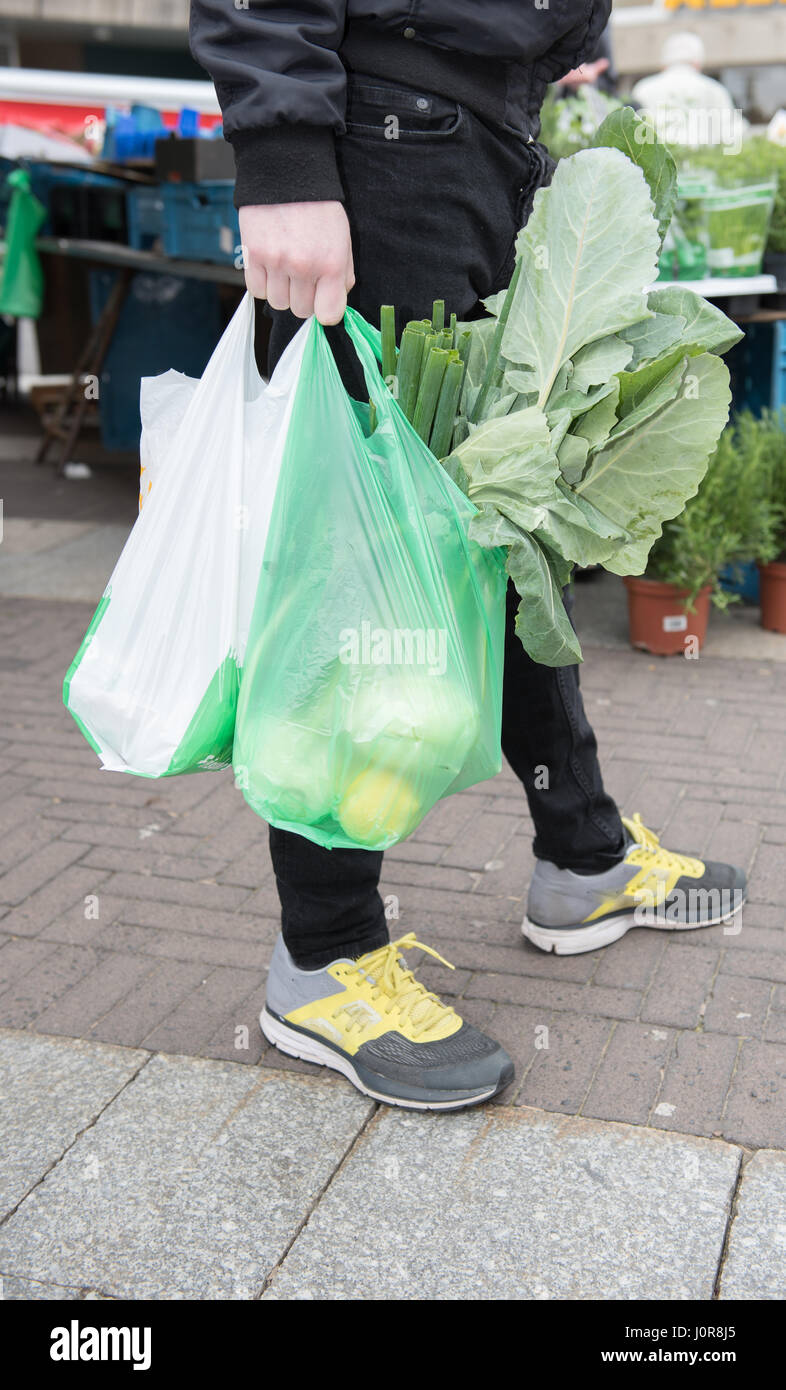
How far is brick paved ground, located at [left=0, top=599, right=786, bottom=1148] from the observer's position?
235 centimetres

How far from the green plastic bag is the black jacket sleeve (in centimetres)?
734

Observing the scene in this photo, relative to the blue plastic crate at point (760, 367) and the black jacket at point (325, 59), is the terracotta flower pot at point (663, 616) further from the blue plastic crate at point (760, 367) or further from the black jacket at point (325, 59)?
the black jacket at point (325, 59)

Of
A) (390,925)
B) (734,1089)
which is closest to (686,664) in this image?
(390,925)

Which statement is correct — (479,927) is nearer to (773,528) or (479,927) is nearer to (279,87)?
(279,87)

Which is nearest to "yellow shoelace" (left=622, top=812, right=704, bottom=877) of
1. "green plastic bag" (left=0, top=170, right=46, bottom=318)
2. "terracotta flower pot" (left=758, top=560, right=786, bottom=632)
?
"terracotta flower pot" (left=758, top=560, right=786, bottom=632)

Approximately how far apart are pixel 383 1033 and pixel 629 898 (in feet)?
2.33

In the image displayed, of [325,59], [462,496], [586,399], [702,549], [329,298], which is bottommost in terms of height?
[702,549]

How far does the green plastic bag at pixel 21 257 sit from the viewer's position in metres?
8.72

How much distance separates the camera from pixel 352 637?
1849 millimetres

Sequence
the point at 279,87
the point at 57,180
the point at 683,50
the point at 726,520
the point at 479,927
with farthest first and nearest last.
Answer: the point at 57,180, the point at 683,50, the point at 726,520, the point at 479,927, the point at 279,87

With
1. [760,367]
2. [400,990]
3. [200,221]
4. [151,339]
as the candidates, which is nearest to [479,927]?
[400,990]

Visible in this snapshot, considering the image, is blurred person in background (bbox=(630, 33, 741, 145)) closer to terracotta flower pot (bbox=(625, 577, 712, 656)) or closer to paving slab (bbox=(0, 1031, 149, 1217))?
terracotta flower pot (bbox=(625, 577, 712, 656))

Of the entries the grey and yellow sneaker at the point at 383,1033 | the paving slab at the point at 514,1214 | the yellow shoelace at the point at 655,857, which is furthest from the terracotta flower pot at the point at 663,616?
the paving slab at the point at 514,1214
